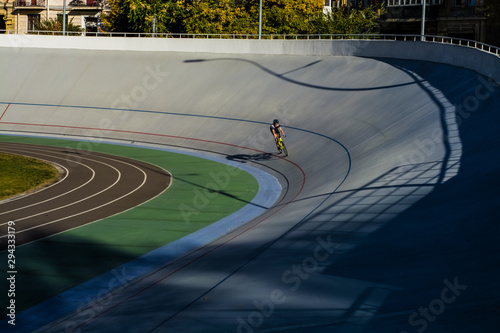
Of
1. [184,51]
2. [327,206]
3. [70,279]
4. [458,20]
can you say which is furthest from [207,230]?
[458,20]

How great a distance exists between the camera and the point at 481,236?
34.4 ft

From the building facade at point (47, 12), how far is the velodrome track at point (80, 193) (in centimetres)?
3696

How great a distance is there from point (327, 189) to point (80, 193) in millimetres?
7427

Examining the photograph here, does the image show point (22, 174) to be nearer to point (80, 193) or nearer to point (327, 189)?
point (80, 193)

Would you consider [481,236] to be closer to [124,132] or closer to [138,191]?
[138,191]

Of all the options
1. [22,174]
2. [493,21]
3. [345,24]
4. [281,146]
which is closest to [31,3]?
[345,24]

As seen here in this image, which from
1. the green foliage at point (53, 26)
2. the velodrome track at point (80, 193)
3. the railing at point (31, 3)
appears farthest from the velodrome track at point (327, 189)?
the railing at point (31, 3)

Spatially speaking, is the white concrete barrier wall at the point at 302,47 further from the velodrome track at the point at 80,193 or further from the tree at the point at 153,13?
the tree at the point at 153,13

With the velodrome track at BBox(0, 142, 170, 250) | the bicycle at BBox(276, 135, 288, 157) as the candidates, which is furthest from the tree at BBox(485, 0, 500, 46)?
the velodrome track at BBox(0, 142, 170, 250)

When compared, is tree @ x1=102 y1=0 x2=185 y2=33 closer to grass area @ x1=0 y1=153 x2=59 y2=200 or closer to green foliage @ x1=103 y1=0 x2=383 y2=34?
green foliage @ x1=103 y1=0 x2=383 y2=34

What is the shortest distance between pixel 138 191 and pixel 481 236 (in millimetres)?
12367

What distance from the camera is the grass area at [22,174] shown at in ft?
67.0

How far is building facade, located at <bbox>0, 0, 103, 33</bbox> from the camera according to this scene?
6250cm

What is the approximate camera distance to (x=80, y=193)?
2020cm
